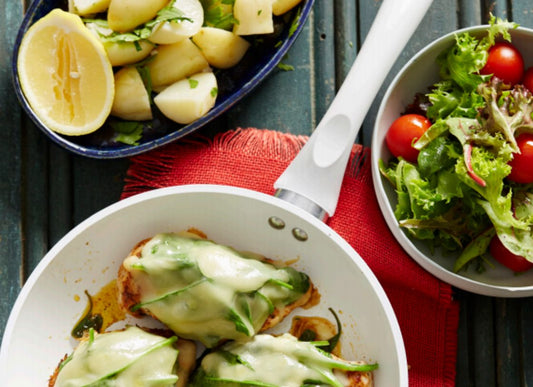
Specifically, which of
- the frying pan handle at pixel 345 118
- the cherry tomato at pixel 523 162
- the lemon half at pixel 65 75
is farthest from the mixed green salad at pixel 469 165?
the lemon half at pixel 65 75

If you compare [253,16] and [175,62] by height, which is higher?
[253,16]

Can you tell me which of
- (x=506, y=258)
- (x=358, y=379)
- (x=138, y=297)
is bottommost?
(x=358, y=379)

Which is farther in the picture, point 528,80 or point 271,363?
point 528,80

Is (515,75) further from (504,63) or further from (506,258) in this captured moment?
(506,258)

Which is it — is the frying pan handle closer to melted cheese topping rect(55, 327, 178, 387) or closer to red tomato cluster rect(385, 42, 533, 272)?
red tomato cluster rect(385, 42, 533, 272)

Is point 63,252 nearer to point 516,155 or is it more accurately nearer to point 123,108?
point 123,108

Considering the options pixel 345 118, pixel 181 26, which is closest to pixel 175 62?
pixel 181 26

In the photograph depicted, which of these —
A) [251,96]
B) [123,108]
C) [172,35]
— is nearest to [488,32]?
[251,96]

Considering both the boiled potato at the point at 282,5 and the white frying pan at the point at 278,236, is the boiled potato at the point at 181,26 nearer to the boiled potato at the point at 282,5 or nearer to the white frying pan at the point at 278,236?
the boiled potato at the point at 282,5
